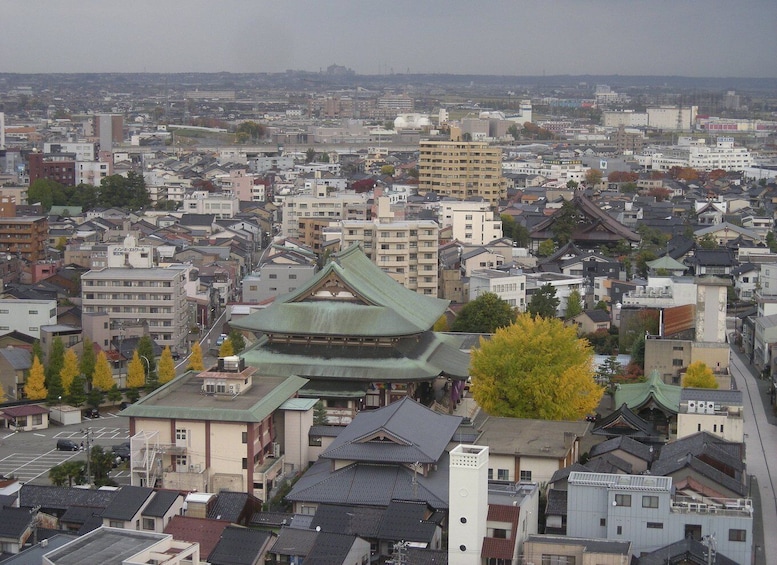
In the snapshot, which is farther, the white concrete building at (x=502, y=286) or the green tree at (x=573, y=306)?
the white concrete building at (x=502, y=286)

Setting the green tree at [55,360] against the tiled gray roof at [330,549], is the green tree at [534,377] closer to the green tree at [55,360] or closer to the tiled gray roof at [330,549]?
the tiled gray roof at [330,549]

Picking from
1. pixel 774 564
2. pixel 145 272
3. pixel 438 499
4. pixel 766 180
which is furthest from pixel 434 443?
pixel 766 180

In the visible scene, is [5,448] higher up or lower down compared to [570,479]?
lower down

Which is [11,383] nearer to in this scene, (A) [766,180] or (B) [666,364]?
(B) [666,364]

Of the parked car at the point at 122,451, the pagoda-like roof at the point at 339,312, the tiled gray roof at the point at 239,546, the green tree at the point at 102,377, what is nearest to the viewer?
the tiled gray roof at the point at 239,546

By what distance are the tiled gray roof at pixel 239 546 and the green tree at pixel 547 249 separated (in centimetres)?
2261

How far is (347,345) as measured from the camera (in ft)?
59.6

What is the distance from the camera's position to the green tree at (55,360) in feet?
66.9

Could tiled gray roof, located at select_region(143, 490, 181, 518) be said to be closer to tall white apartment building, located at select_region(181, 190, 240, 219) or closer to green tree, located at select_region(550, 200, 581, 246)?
green tree, located at select_region(550, 200, 581, 246)

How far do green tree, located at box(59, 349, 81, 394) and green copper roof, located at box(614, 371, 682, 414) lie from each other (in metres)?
8.16

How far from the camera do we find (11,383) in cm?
2052

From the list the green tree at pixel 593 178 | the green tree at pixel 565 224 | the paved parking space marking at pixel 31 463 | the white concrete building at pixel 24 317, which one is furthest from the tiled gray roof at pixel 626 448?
the green tree at pixel 593 178

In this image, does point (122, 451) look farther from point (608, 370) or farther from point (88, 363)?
point (608, 370)

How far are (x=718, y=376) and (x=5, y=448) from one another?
32.8 ft
